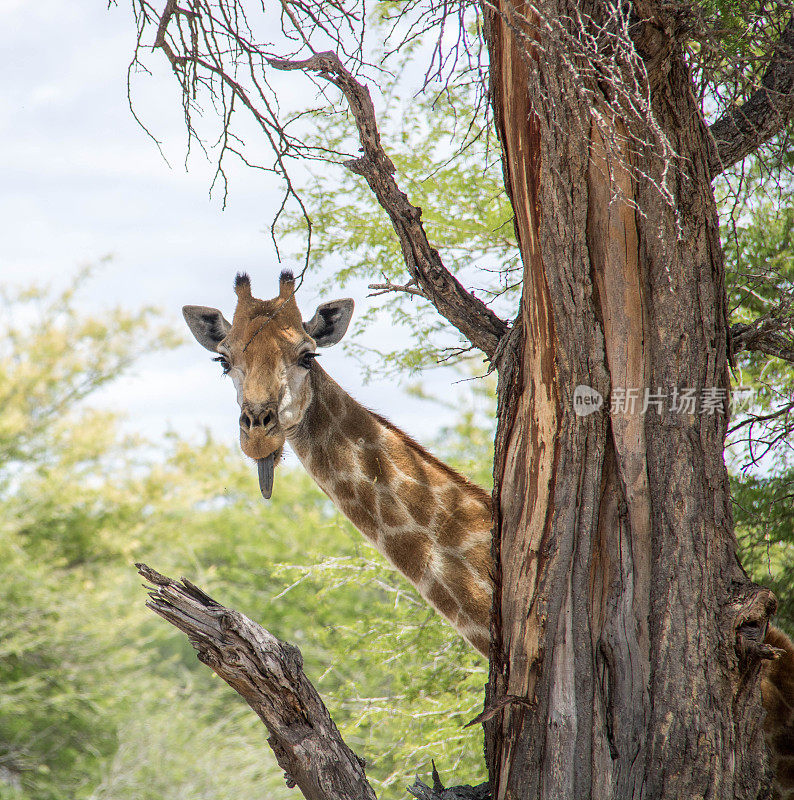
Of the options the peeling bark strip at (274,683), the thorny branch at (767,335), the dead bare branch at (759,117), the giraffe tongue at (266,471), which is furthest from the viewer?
the giraffe tongue at (266,471)

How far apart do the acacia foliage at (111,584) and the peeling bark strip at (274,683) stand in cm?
888

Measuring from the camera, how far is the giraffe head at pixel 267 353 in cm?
354

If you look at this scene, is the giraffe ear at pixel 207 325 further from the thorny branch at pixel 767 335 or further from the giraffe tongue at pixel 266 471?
the thorny branch at pixel 767 335

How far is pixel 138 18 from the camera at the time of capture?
3578mm

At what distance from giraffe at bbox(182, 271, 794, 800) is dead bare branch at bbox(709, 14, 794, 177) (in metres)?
1.84

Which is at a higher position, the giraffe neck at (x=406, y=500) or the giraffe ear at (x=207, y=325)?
the giraffe ear at (x=207, y=325)

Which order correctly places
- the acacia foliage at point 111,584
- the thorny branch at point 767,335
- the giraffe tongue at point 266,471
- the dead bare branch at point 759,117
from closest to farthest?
the thorny branch at point 767,335 < the dead bare branch at point 759,117 < the giraffe tongue at point 266,471 < the acacia foliage at point 111,584

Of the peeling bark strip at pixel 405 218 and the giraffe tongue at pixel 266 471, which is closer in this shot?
the peeling bark strip at pixel 405 218

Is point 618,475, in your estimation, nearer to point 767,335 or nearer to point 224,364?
point 767,335

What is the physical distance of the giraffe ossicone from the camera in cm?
358

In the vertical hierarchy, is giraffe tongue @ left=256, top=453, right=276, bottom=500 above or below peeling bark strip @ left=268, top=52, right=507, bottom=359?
below
